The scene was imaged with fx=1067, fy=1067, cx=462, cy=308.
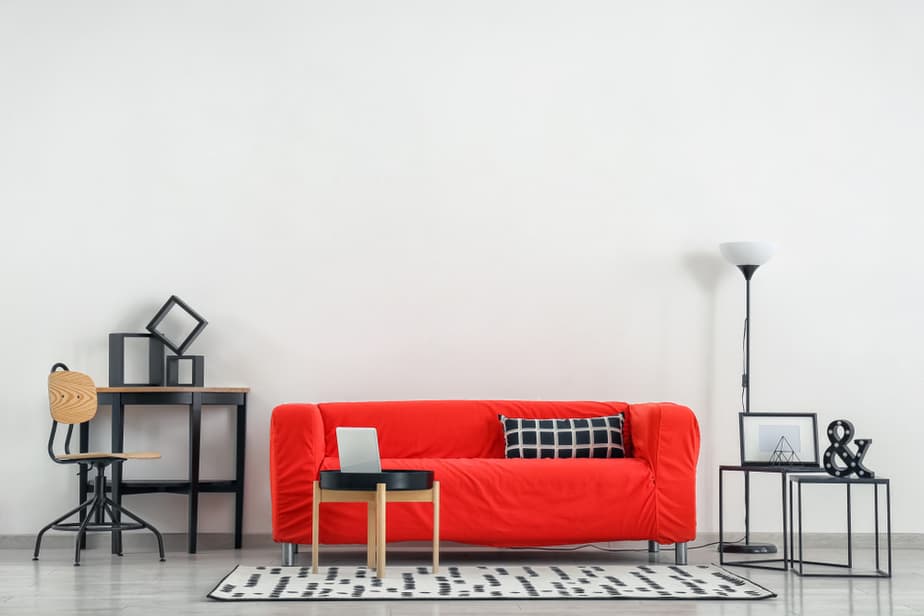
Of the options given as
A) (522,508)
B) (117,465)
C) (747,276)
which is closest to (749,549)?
(522,508)

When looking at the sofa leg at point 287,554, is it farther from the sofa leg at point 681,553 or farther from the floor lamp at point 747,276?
the floor lamp at point 747,276

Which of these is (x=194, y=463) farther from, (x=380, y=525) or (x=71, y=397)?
(x=380, y=525)

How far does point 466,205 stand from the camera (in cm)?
590

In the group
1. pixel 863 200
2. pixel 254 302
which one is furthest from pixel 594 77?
pixel 254 302

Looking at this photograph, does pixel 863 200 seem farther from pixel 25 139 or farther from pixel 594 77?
pixel 25 139

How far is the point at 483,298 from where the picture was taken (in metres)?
5.86

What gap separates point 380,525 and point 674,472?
1473mm

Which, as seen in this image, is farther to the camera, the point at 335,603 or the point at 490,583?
the point at 490,583

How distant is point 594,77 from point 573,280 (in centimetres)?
115

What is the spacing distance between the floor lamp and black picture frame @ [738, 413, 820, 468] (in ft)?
0.76

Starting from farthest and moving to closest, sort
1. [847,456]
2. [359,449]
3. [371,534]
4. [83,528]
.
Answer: [83,528] < [847,456] < [371,534] < [359,449]

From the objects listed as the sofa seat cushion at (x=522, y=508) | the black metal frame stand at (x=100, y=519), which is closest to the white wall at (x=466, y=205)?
the black metal frame stand at (x=100, y=519)

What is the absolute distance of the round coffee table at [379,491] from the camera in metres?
4.32

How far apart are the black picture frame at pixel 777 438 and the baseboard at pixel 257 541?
0.72 meters
